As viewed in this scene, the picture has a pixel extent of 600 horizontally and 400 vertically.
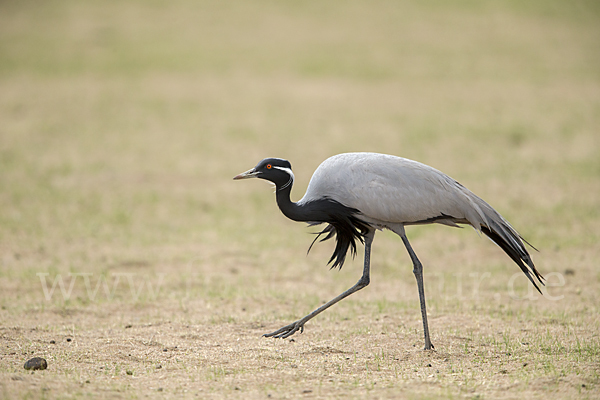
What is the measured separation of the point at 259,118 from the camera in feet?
55.7

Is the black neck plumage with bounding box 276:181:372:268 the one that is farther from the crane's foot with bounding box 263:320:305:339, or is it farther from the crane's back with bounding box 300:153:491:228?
the crane's foot with bounding box 263:320:305:339

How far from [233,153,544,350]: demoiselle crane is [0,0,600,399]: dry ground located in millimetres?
962

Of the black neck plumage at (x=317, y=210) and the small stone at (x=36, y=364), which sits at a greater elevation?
the black neck plumage at (x=317, y=210)

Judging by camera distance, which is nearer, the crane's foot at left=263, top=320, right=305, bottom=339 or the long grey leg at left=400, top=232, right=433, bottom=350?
the long grey leg at left=400, top=232, right=433, bottom=350

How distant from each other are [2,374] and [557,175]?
11.4m

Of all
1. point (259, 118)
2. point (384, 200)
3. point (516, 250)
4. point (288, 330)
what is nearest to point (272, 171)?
point (384, 200)

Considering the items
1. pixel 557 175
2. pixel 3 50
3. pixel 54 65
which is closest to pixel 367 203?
pixel 557 175

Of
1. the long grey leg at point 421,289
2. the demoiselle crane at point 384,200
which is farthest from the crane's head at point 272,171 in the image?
the long grey leg at point 421,289

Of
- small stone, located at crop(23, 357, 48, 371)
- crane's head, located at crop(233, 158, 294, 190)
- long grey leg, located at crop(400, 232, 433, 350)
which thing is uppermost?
crane's head, located at crop(233, 158, 294, 190)

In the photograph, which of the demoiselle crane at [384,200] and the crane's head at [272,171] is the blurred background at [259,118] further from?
A: the crane's head at [272,171]

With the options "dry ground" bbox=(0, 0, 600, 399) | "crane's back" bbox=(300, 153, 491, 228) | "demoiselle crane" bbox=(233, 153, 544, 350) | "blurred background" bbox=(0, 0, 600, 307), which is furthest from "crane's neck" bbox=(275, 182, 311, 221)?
"blurred background" bbox=(0, 0, 600, 307)

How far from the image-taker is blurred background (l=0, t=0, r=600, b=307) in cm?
999

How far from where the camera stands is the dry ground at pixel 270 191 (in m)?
4.90

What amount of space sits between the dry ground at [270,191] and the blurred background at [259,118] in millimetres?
76
